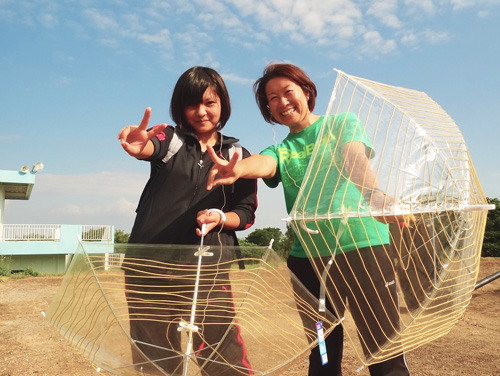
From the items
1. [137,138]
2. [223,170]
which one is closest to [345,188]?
[223,170]

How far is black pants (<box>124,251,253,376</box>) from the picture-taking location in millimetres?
1832

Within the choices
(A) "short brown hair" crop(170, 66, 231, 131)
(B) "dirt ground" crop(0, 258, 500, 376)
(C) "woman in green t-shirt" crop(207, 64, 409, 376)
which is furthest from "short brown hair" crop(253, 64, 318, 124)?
(B) "dirt ground" crop(0, 258, 500, 376)

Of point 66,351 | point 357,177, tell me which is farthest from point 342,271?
point 66,351

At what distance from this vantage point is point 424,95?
79.4 inches

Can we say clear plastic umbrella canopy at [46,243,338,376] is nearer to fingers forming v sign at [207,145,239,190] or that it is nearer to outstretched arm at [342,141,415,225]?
fingers forming v sign at [207,145,239,190]

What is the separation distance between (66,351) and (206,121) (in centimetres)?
391

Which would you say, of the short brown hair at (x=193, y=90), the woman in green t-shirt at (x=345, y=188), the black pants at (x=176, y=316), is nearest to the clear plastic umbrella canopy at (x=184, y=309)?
the black pants at (x=176, y=316)

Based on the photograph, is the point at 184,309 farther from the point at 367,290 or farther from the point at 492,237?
the point at 492,237

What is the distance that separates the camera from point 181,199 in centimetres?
205

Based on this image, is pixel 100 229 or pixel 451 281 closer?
pixel 451 281

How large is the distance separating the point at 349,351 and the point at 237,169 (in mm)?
3530

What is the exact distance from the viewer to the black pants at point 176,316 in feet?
6.01

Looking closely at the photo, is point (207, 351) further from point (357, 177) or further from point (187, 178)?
point (357, 177)

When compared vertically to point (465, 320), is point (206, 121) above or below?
above
